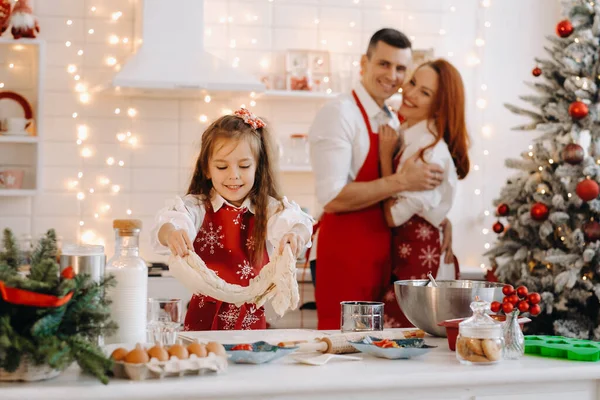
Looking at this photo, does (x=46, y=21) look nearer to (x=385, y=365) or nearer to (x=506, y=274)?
(x=506, y=274)

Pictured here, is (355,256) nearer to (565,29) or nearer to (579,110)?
(579,110)

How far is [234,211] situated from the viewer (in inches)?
102

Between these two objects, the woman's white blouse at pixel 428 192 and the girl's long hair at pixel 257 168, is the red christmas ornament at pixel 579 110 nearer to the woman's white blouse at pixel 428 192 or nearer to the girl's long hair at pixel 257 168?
the woman's white blouse at pixel 428 192

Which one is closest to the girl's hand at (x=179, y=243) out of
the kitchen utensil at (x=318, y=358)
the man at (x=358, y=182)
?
the kitchen utensil at (x=318, y=358)

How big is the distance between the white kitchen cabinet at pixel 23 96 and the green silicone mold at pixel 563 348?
2894 mm

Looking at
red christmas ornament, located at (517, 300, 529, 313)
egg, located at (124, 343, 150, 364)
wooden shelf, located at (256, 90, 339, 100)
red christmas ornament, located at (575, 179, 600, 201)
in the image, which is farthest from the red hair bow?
wooden shelf, located at (256, 90, 339, 100)

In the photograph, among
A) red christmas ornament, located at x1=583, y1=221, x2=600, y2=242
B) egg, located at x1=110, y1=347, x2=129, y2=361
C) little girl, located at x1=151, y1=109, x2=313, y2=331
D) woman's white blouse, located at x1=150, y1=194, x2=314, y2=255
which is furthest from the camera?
red christmas ornament, located at x1=583, y1=221, x2=600, y2=242

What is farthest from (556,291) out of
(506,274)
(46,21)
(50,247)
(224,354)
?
(46,21)

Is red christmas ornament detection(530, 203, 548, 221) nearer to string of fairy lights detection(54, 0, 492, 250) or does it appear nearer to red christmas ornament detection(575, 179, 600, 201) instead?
red christmas ornament detection(575, 179, 600, 201)

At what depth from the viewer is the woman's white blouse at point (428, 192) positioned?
3.30 metres

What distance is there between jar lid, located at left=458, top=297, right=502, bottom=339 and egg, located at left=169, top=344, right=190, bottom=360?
577 mm

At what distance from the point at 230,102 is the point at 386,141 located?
4.55 ft

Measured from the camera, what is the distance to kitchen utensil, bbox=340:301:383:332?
2.10 m

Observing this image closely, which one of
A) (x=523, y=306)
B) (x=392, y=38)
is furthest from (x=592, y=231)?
(x=523, y=306)
